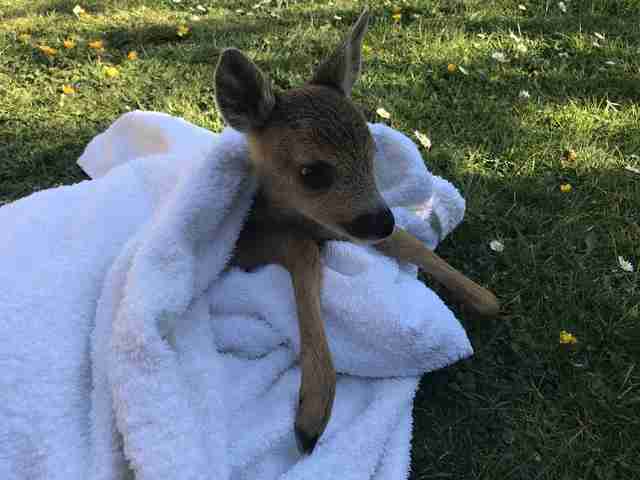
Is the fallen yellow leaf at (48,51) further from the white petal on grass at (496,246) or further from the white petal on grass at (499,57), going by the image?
the white petal on grass at (496,246)

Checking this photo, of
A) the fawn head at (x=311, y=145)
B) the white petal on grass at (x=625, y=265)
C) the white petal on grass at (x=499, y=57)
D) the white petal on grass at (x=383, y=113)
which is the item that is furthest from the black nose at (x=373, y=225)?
the white petal on grass at (x=499, y=57)

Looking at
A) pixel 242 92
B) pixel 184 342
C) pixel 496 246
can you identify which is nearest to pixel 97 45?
pixel 242 92

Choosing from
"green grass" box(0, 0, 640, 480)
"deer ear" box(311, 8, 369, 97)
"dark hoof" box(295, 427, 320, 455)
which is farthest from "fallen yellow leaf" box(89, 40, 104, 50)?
"dark hoof" box(295, 427, 320, 455)

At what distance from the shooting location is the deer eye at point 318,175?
2082 millimetres

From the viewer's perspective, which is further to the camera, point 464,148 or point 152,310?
point 464,148

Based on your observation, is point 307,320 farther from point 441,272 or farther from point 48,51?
point 48,51

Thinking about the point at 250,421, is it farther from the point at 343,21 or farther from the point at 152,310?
the point at 343,21

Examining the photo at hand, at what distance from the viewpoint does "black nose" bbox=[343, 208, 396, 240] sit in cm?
206

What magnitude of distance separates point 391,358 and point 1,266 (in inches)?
60.3

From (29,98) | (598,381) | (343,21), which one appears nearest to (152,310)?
(598,381)

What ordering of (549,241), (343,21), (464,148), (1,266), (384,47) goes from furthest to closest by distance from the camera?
(343,21), (384,47), (464,148), (549,241), (1,266)

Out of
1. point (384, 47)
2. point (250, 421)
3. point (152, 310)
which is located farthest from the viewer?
point (384, 47)

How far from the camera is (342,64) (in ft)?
7.73

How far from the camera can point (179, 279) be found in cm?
207
